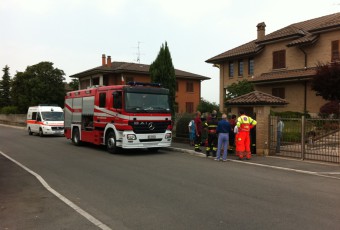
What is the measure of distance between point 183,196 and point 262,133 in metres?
7.60

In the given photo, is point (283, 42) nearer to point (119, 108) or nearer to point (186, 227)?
point (119, 108)

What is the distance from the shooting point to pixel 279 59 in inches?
1187

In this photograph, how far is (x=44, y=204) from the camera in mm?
6816

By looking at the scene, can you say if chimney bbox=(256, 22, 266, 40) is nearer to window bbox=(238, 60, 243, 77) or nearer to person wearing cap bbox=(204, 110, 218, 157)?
window bbox=(238, 60, 243, 77)

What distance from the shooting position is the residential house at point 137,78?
44719mm

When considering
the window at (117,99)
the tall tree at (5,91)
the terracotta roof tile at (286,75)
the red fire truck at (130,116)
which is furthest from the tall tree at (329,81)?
the tall tree at (5,91)

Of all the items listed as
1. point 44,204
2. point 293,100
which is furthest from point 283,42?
point 44,204

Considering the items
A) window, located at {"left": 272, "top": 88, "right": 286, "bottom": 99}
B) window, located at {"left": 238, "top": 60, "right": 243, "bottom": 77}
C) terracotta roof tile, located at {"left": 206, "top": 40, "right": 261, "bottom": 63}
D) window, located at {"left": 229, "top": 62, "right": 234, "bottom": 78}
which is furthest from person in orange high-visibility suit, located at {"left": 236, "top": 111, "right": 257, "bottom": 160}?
window, located at {"left": 229, "top": 62, "right": 234, "bottom": 78}

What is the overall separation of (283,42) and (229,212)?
2644cm

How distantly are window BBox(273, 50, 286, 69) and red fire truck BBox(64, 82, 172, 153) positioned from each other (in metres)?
17.5

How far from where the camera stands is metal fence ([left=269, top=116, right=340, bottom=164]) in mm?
11898

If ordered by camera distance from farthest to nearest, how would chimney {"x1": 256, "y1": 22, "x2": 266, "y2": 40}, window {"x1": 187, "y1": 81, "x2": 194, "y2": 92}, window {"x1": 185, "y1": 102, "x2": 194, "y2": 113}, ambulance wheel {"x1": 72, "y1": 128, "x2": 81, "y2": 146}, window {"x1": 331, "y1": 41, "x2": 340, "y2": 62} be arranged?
window {"x1": 187, "y1": 81, "x2": 194, "y2": 92}, window {"x1": 185, "y1": 102, "x2": 194, "y2": 113}, chimney {"x1": 256, "y1": 22, "x2": 266, "y2": 40}, window {"x1": 331, "y1": 41, "x2": 340, "y2": 62}, ambulance wheel {"x1": 72, "y1": 128, "x2": 81, "y2": 146}

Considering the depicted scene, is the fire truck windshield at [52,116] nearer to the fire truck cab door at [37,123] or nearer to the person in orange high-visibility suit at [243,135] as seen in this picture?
the fire truck cab door at [37,123]

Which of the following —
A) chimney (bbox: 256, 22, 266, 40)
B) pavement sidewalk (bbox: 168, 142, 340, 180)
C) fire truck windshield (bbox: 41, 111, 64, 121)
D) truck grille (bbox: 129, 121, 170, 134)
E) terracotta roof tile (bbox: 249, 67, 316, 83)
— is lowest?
pavement sidewalk (bbox: 168, 142, 340, 180)
